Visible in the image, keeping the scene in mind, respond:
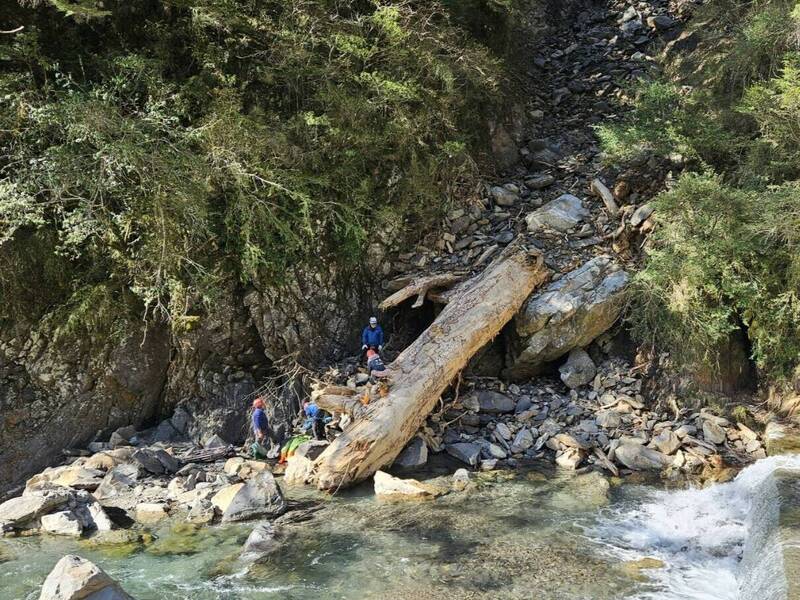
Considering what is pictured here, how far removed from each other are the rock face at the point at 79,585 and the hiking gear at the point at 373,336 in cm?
547

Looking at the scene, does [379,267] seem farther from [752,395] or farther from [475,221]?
[752,395]

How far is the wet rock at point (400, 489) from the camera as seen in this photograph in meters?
7.43

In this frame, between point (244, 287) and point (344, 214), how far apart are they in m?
2.13

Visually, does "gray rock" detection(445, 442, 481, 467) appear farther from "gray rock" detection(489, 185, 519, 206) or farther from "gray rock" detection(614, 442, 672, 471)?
"gray rock" detection(489, 185, 519, 206)

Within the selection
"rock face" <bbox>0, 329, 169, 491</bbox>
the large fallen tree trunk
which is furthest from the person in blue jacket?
"rock face" <bbox>0, 329, 169, 491</bbox>

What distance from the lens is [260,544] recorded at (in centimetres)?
635

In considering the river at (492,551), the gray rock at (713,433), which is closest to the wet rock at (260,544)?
the river at (492,551)

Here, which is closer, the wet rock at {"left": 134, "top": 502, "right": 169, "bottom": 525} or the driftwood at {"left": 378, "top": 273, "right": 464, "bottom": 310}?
the wet rock at {"left": 134, "top": 502, "right": 169, "bottom": 525}

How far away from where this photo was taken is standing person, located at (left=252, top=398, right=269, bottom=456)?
9.02 meters

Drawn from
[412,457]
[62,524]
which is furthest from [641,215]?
[62,524]

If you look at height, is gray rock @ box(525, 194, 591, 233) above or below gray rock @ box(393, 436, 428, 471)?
above

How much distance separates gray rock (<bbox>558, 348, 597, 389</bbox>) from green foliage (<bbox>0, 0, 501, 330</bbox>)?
370cm

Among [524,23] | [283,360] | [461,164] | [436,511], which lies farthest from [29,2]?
[524,23]

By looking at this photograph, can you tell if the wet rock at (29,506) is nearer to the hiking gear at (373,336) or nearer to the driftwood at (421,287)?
the hiking gear at (373,336)
